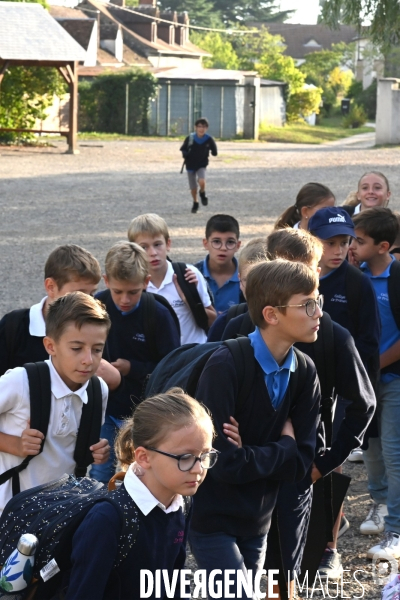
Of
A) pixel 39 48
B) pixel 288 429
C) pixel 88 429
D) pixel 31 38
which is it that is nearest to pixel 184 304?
pixel 88 429

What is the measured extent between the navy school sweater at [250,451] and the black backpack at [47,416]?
501 millimetres

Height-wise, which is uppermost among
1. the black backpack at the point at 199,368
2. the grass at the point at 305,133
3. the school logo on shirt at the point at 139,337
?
the grass at the point at 305,133

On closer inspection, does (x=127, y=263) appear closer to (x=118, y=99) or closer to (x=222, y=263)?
(x=222, y=263)

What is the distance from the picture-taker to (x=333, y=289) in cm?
445

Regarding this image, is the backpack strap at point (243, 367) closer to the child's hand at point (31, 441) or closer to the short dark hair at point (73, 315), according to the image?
the short dark hair at point (73, 315)

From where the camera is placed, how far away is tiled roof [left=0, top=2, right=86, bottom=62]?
106 ft

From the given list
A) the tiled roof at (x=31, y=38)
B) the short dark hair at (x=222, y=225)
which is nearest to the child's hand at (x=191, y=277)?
A: the short dark hair at (x=222, y=225)

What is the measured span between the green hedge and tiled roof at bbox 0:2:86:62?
755 cm

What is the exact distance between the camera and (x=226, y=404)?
10.5ft

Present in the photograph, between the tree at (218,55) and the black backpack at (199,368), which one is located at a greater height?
the tree at (218,55)

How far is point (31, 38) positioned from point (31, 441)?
1265 inches

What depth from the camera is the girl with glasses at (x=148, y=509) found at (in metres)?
2.54

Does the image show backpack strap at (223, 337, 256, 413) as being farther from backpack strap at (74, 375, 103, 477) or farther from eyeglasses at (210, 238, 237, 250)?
eyeglasses at (210, 238, 237, 250)

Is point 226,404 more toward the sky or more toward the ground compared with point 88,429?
more toward the sky
